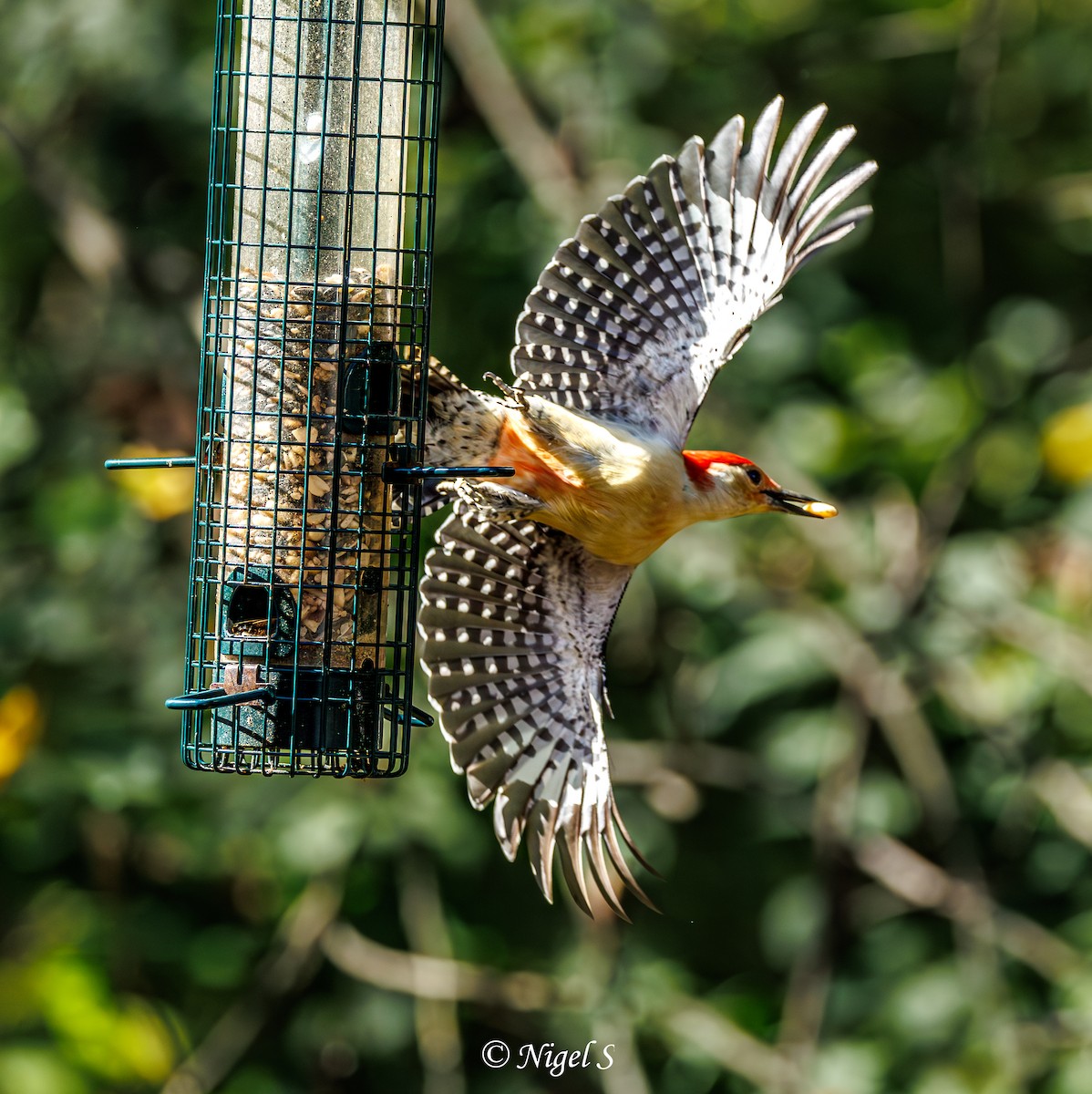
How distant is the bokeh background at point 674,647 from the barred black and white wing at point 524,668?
1123 millimetres

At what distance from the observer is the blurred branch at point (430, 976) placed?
→ 6.13m

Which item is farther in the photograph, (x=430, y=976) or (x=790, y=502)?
(x=430, y=976)

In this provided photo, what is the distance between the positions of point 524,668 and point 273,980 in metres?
2.02

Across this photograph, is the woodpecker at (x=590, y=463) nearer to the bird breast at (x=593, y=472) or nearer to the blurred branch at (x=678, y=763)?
the bird breast at (x=593, y=472)

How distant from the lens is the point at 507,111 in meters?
6.22

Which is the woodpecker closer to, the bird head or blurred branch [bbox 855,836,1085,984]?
the bird head

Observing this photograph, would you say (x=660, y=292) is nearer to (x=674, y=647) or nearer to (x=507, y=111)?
(x=507, y=111)

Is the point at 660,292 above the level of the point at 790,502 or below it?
above

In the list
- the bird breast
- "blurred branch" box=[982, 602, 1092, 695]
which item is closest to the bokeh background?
"blurred branch" box=[982, 602, 1092, 695]

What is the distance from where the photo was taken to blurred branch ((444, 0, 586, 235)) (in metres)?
6.09

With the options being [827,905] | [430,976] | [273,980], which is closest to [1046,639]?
[827,905]

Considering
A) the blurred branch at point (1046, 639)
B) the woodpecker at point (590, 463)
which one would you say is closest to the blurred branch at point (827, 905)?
the blurred branch at point (1046, 639)

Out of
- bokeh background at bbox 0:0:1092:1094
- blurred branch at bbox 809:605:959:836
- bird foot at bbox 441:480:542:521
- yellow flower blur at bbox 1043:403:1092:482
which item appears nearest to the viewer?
bird foot at bbox 441:480:542:521

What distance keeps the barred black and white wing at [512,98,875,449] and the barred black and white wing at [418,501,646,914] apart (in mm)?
469
